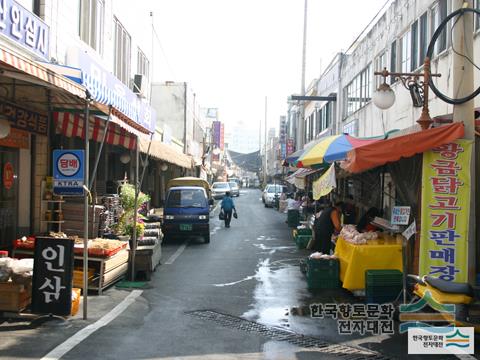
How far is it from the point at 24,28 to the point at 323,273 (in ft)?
23.5

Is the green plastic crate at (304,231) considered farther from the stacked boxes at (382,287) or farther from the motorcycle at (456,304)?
the motorcycle at (456,304)

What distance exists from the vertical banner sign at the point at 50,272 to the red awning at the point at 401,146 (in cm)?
448

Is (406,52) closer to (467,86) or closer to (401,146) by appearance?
(467,86)

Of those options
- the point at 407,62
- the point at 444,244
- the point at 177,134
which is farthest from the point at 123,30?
the point at 177,134

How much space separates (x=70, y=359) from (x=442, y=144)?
18.7 feet

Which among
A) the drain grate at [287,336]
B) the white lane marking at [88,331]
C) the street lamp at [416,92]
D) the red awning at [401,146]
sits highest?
the street lamp at [416,92]

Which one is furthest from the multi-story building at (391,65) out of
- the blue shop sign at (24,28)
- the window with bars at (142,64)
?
the window with bars at (142,64)

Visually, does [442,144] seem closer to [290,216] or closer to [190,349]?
[190,349]

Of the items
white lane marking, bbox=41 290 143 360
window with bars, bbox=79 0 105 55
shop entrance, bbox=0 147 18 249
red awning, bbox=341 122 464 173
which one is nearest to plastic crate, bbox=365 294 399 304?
red awning, bbox=341 122 464 173

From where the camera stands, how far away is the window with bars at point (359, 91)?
2006cm

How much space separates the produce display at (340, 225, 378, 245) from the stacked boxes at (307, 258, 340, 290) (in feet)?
1.80

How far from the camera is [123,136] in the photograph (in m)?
13.1

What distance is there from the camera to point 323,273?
9.79m

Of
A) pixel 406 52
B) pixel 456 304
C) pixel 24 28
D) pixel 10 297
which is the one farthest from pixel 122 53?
pixel 456 304
